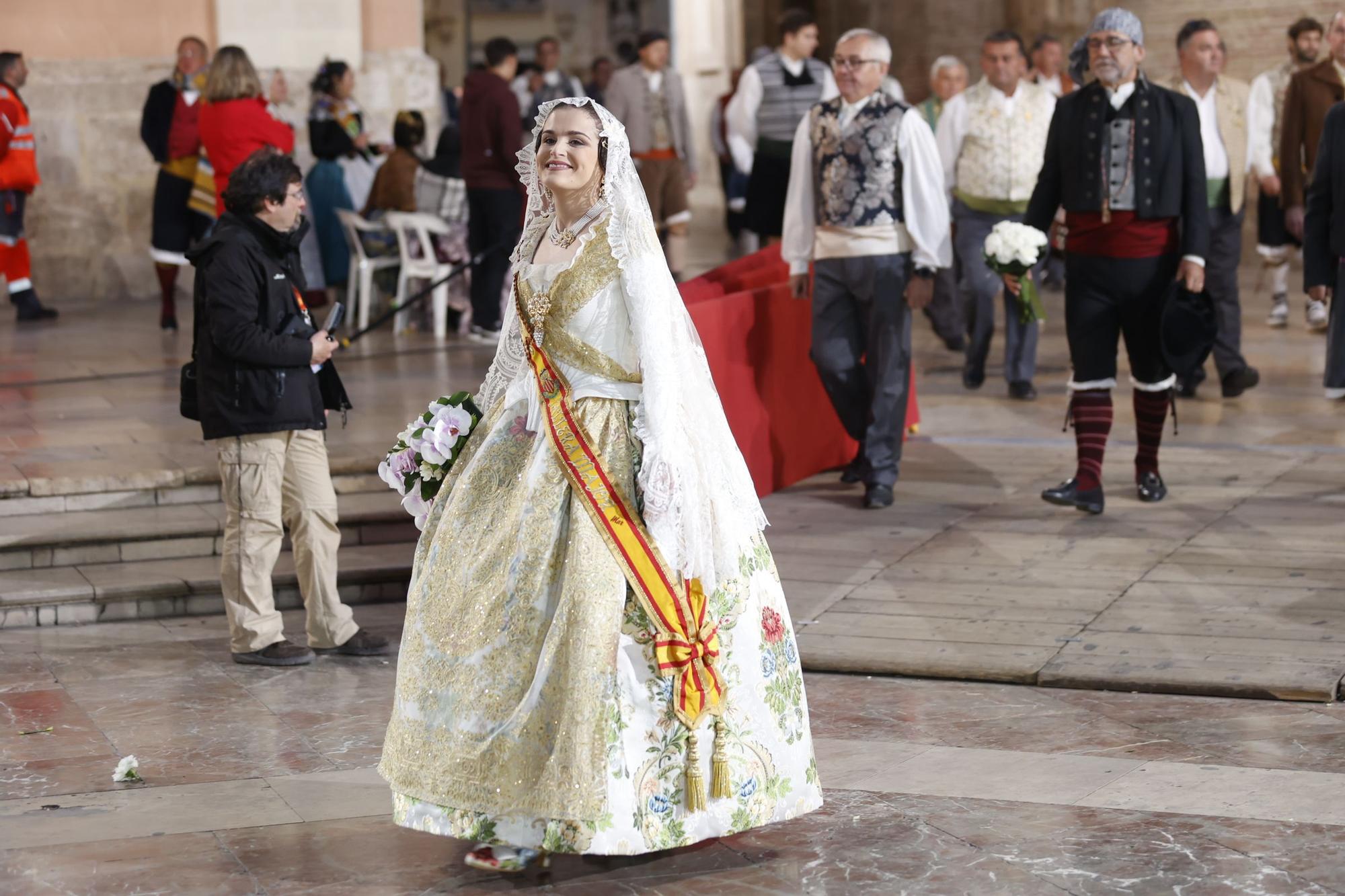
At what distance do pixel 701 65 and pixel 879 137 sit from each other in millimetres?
12751

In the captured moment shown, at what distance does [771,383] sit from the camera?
8023 mm

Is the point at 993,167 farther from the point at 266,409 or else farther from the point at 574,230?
the point at 574,230

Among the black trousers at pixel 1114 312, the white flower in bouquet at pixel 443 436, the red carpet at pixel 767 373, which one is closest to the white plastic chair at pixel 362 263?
the red carpet at pixel 767 373

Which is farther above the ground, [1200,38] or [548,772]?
[1200,38]

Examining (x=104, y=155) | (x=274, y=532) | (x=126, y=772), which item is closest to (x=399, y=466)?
(x=126, y=772)

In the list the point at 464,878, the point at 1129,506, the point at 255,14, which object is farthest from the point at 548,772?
the point at 255,14

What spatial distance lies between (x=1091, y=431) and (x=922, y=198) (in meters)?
1.12

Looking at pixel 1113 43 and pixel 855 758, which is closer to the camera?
pixel 855 758

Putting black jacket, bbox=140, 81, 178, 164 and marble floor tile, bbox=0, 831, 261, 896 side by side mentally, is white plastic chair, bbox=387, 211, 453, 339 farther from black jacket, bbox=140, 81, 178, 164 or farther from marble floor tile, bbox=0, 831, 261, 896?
marble floor tile, bbox=0, 831, 261, 896

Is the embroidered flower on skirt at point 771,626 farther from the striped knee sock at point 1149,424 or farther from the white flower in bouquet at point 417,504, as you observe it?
the striped knee sock at point 1149,424

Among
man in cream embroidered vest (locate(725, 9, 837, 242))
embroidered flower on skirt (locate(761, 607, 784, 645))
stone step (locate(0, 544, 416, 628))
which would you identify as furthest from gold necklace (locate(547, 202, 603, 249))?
man in cream embroidered vest (locate(725, 9, 837, 242))

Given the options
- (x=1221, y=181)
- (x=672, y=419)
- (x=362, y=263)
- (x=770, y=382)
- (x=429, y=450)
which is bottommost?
(x=770, y=382)

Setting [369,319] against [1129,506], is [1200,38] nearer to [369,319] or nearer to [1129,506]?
[1129,506]

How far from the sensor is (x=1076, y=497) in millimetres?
7473
